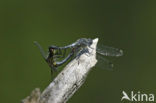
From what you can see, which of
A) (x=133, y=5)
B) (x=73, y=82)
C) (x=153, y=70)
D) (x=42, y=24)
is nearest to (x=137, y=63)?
(x=153, y=70)

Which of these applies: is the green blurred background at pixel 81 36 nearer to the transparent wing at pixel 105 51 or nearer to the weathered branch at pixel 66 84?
the transparent wing at pixel 105 51

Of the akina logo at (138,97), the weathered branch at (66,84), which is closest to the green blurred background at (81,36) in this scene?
the akina logo at (138,97)

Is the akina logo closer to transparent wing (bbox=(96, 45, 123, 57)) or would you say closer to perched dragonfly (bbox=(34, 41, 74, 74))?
transparent wing (bbox=(96, 45, 123, 57))

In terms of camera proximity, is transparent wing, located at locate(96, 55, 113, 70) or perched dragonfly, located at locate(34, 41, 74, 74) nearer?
perched dragonfly, located at locate(34, 41, 74, 74)

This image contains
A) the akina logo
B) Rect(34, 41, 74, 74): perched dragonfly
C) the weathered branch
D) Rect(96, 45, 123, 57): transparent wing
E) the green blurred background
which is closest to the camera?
the weathered branch

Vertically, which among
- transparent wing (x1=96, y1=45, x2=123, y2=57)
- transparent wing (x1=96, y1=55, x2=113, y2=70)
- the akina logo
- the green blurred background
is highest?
transparent wing (x1=96, y1=45, x2=123, y2=57)

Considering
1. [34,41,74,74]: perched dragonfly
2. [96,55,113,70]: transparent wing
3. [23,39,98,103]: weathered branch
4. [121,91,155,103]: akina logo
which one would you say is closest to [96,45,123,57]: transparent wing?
[96,55,113,70]: transparent wing

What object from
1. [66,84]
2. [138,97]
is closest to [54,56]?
[66,84]
